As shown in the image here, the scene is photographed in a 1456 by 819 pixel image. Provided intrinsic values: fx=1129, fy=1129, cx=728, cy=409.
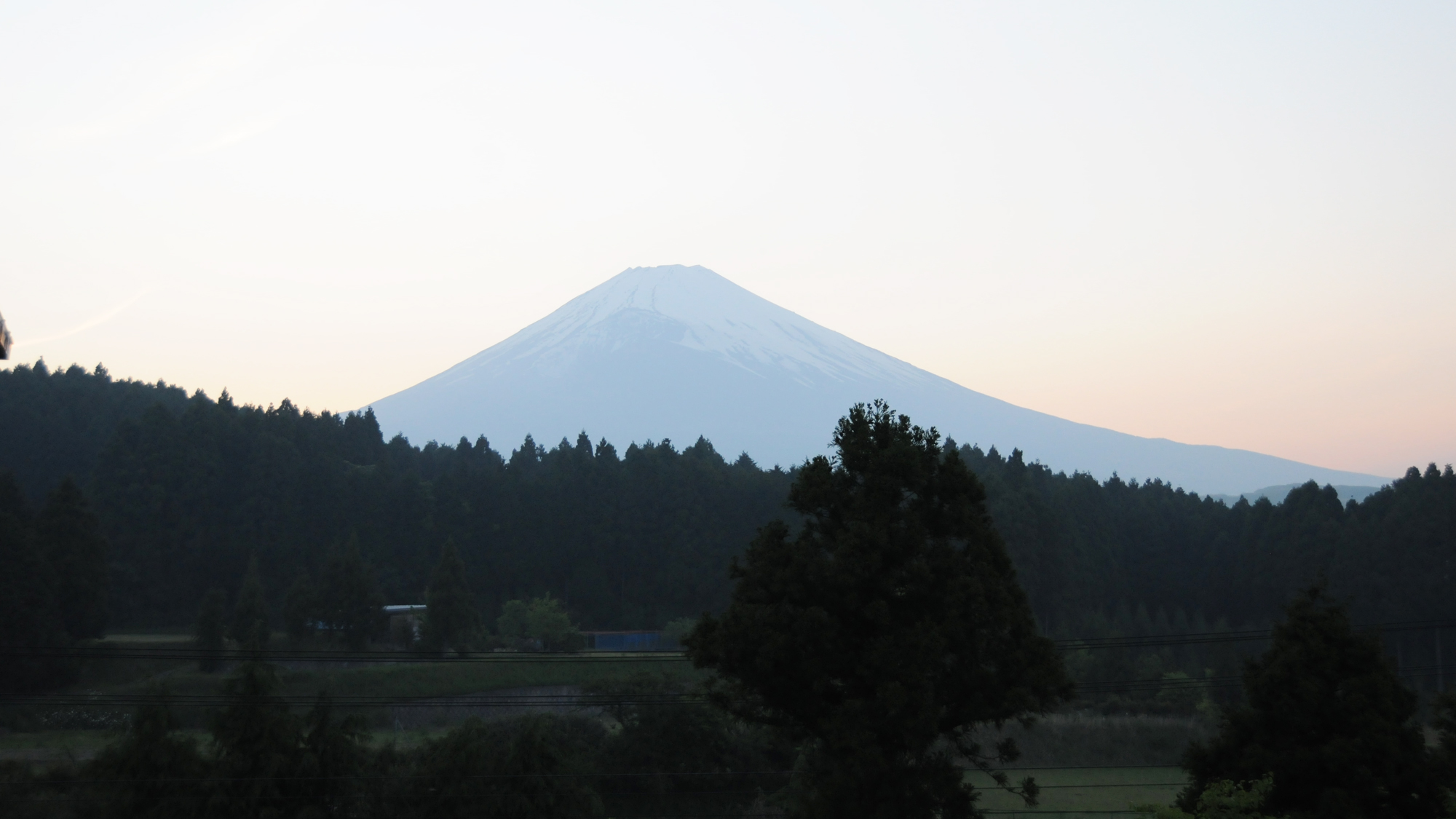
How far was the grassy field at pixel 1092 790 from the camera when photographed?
2458 cm

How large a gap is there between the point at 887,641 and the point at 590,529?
49.7m

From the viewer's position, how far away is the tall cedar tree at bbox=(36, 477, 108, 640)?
135 feet

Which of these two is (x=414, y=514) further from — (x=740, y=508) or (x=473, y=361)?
(x=473, y=361)

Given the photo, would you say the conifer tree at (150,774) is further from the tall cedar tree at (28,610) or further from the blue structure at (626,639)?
the blue structure at (626,639)

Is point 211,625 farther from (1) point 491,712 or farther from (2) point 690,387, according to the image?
(2) point 690,387

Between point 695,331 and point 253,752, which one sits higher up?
point 695,331

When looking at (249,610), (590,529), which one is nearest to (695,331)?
(590,529)

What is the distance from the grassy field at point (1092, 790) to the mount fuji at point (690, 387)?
102 meters

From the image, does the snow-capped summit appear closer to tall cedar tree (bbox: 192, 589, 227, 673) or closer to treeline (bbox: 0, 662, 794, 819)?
tall cedar tree (bbox: 192, 589, 227, 673)

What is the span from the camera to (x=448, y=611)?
42188 millimetres

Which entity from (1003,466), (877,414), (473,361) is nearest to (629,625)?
(1003,466)

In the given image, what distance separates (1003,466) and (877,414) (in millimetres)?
55424

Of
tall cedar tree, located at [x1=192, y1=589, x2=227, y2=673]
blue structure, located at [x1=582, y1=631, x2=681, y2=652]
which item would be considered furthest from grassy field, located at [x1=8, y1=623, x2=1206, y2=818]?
blue structure, located at [x1=582, y1=631, x2=681, y2=652]

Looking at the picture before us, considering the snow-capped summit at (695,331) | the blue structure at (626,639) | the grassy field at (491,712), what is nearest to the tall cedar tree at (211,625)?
the grassy field at (491,712)
